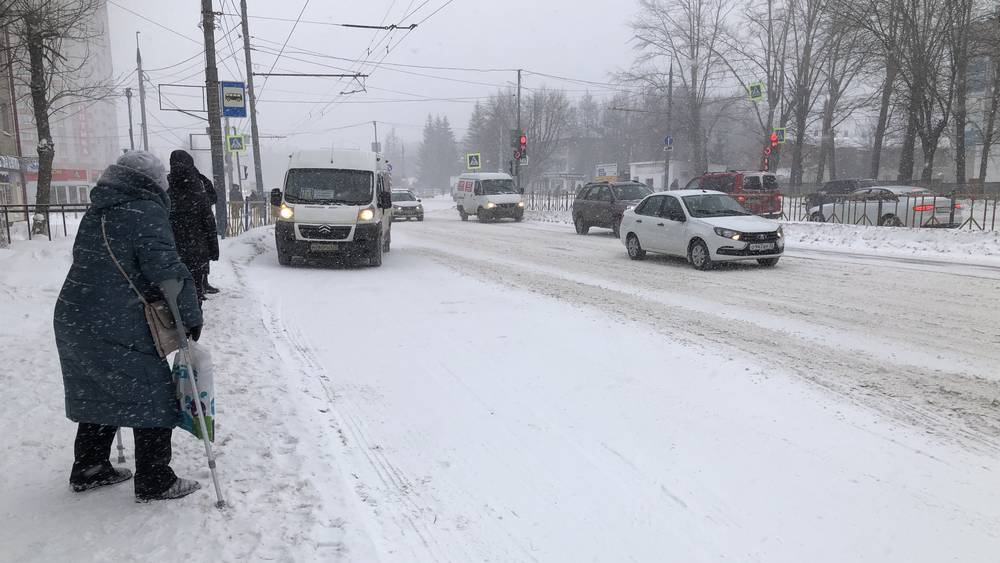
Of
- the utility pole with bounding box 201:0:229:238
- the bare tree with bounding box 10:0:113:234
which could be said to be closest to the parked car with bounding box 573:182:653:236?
the utility pole with bounding box 201:0:229:238

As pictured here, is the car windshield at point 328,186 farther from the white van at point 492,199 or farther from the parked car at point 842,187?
the parked car at point 842,187

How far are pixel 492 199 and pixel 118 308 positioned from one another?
88.5 ft

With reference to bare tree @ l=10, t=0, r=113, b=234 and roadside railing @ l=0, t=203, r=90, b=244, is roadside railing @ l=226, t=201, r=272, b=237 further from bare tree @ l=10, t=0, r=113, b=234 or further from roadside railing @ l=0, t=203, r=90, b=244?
bare tree @ l=10, t=0, r=113, b=234

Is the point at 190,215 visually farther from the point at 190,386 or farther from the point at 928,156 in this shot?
the point at 928,156

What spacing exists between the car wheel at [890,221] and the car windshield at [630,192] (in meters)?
6.88

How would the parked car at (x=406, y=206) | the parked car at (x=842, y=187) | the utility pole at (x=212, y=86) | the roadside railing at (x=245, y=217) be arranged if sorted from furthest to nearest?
1. the parked car at (x=406, y=206)
2. the parked car at (x=842, y=187)
3. the roadside railing at (x=245, y=217)
4. the utility pole at (x=212, y=86)

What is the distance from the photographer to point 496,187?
30547 mm

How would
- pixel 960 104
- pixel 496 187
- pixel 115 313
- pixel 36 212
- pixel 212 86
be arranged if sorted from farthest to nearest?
pixel 960 104, pixel 496 187, pixel 36 212, pixel 212 86, pixel 115 313

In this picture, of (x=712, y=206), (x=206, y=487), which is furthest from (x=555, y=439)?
(x=712, y=206)

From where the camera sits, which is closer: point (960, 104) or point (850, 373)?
point (850, 373)

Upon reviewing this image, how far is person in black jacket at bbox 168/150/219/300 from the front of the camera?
7258 mm

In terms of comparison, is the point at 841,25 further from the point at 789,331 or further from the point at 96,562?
the point at 96,562

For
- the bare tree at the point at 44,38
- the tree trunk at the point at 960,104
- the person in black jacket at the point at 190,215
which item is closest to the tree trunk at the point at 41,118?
the bare tree at the point at 44,38

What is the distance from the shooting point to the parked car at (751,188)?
21875 millimetres
